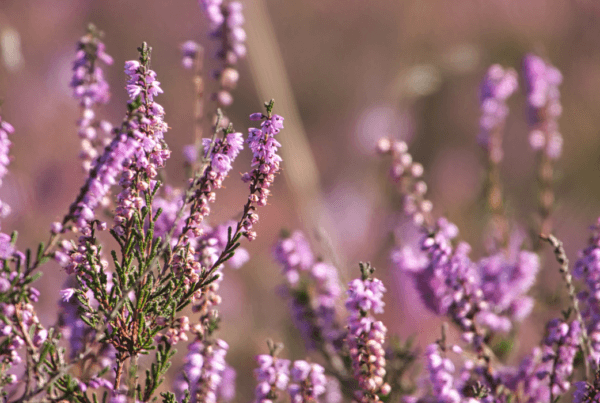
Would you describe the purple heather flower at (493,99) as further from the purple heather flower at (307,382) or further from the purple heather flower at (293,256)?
the purple heather flower at (307,382)

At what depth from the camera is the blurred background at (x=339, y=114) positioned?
123 inches

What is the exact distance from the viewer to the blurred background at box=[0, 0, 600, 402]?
314 centimetres

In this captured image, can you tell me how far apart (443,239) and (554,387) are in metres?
0.51

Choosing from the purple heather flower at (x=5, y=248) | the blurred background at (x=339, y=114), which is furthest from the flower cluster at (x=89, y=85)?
the blurred background at (x=339, y=114)

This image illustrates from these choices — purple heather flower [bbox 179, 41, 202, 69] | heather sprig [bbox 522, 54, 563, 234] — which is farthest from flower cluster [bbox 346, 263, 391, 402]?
heather sprig [bbox 522, 54, 563, 234]

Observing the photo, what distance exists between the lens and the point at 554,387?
137 cm

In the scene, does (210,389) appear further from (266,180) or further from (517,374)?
(517,374)

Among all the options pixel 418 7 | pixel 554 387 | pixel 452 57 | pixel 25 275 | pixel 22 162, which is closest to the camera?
pixel 25 275

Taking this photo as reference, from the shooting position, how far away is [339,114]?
754cm

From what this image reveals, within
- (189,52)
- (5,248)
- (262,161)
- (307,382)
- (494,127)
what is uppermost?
(494,127)

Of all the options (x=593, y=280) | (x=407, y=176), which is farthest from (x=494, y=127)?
(x=593, y=280)

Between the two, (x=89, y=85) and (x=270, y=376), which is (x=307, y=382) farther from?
(x=89, y=85)

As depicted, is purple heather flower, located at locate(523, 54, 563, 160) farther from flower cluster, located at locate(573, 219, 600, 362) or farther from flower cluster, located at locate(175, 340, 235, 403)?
flower cluster, located at locate(175, 340, 235, 403)

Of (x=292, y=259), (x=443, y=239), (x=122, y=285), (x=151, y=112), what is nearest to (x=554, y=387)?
(x=443, y=239)
